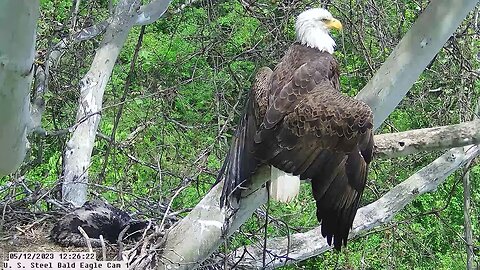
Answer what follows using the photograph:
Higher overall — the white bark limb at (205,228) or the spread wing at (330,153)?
the spread wing at (330,153)

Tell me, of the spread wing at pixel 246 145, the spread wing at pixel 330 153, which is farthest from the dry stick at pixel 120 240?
the spread wing at pixel 330 153

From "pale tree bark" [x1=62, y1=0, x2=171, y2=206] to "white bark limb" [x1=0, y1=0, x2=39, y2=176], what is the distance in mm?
2550

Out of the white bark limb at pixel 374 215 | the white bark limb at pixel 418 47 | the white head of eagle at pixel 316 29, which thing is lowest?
the white bark limb at pixel 374 215

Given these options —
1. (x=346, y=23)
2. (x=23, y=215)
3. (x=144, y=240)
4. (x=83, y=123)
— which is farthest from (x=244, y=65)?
(x=144, y=240)

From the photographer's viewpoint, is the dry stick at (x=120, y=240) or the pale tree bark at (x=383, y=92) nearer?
the pale tree bark at (x=383, y=92)

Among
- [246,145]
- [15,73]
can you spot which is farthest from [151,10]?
[15,73]

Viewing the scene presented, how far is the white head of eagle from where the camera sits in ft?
14.6

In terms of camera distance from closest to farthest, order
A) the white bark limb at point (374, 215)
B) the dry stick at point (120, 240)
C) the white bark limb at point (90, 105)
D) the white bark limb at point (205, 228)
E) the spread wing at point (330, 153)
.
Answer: the spread wing at point (330, 153), the white bark limb at point (205, 228), the dry stick at point (120, 240), the white bark limb at point (374, 215), the white bark limb at point (90, 105)

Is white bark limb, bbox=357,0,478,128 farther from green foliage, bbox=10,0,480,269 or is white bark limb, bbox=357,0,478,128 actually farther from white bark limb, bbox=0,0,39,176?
green foliage, bbox=10,0,480,269

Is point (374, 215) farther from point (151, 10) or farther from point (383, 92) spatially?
Result: point (151, 10)

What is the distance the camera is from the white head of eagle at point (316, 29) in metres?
4.44

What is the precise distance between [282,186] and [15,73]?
1.50m

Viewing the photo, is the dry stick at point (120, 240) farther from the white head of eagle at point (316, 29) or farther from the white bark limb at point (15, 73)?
the white head of eagle at point (316, 29)

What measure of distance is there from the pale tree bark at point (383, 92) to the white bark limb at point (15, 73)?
3.81 ft
